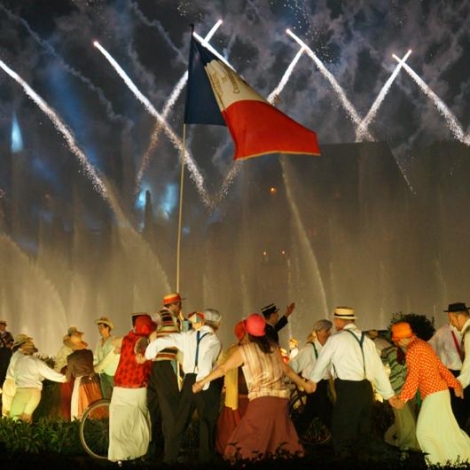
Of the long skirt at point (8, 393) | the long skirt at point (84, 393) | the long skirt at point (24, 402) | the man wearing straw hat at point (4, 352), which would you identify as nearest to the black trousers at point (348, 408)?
the long skirt at point (84, 393)

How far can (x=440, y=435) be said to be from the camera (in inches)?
394

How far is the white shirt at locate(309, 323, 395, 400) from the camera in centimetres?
1064

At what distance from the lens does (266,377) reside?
9914 millimetres

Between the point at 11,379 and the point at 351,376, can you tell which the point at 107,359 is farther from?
the point at 351,376

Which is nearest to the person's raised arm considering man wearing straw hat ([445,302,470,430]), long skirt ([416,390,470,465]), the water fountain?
long skirt ([416,390,470,465])

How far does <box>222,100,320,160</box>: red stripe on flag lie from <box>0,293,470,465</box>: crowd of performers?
114 inches

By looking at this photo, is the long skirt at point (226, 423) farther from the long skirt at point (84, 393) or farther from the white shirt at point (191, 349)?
the long skirt at point (84, 393)

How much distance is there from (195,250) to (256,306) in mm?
5122

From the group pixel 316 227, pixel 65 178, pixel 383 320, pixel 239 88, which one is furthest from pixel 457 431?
pixel 65 178

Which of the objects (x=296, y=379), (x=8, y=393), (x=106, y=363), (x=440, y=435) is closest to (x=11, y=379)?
(x=8, y=393)

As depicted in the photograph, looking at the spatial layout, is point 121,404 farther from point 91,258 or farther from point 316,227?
point 316,227

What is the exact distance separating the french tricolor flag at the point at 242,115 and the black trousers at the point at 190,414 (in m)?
4.57

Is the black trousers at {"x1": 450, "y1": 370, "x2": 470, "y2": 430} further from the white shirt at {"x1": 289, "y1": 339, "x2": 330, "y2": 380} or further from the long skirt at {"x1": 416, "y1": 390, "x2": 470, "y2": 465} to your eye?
the long skirt at {"x1": 416, "y1": 390, "x2": 470, "y2": 465}

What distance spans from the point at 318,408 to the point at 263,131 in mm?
4373
